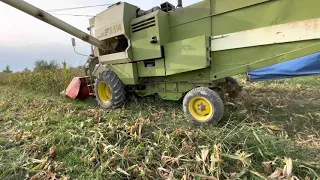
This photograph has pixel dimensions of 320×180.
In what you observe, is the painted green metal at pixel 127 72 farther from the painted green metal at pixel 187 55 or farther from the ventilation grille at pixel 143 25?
the painted green metal at pixel 187 55

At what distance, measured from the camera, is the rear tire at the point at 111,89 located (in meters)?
4.25

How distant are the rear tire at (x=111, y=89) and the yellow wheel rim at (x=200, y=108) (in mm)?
1764

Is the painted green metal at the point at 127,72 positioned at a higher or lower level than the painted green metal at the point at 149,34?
lower

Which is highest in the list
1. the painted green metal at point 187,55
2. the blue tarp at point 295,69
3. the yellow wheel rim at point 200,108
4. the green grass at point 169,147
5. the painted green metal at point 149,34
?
the painted green metal at point 149,34

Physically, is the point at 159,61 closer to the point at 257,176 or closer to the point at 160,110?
the point at 160,110

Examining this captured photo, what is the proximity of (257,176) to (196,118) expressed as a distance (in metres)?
1.43

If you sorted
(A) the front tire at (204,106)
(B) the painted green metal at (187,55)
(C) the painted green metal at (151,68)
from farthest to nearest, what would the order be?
1. (C) the painted green metal at (151,68)
2. (B) the painted green metal at (187,55)
3. (A) the front tire at (204,106)

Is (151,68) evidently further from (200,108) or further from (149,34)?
(200,108)

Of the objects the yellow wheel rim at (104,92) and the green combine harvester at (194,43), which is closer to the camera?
the green combine harvester at (194,43)

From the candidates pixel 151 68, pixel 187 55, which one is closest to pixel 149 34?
pixel 151 68

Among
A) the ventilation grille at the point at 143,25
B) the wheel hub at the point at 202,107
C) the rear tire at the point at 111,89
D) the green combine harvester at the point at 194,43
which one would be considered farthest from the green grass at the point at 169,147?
the ventilation grille at the point at 143,25

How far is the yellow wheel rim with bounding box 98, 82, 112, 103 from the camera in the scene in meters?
4.66

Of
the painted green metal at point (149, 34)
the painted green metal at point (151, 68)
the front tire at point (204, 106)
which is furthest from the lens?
the painted green metal at point (151, 68)

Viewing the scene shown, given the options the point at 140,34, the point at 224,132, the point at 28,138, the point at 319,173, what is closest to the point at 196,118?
the point at 224,132
